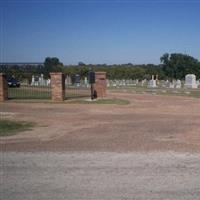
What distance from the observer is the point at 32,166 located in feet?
28.8

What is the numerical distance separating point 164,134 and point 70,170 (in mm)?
5451

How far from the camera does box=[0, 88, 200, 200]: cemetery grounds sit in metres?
6.93

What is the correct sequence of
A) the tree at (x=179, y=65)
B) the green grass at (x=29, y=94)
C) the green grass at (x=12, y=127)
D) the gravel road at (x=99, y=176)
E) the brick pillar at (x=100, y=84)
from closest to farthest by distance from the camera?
1. the gravel road at (x=99, y=176)
2. the green grass at (x=12, y=127)
3. the brick pillar at (x=100, y=84)
4. the green grass at (x=29, y=94)
5. the tree at (x=179, y=65)

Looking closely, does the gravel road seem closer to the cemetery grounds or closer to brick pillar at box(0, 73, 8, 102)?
the cemetery grounds

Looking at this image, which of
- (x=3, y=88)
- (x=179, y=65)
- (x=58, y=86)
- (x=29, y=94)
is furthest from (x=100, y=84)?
(x=179, y=65)

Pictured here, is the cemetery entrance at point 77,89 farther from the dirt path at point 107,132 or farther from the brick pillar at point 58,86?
the dirt path at point 107,132

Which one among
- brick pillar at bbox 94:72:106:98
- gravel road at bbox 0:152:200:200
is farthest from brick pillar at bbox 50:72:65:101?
gravel road at bbox 0:152:200:200

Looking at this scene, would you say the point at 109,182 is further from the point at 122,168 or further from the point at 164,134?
the point at 164,134

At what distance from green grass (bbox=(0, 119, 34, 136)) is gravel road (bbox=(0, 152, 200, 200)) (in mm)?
3930

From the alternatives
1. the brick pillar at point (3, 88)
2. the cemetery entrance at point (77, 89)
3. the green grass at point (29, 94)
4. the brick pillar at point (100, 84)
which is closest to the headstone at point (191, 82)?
the cemetery entrance at point (77, 89)

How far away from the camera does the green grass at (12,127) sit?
14.1 metres

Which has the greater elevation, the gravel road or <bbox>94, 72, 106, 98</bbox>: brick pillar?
<bbox>94, 72, 106, 98</bbox>: brick pillar

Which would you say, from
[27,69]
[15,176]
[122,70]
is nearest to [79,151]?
[15,176]

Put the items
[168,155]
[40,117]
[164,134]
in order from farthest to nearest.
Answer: [40,117] → [164,134] → [168,155]
